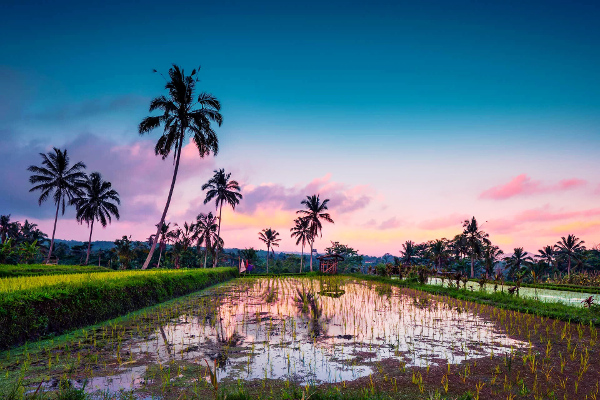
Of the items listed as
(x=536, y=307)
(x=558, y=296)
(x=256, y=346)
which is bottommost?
(x=256, y=346)

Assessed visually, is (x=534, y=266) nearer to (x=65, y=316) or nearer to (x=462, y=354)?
(x=462, y=354)

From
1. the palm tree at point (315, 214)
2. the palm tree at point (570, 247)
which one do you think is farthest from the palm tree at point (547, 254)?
the palm tree at point (315, 214)

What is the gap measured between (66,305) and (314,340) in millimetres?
6646

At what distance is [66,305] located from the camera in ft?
28.3

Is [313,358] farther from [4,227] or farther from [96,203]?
[4,227]

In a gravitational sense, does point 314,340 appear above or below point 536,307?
below

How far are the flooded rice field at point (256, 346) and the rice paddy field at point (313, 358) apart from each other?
0.08 ft

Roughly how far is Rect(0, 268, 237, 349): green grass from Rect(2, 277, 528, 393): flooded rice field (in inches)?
23.4

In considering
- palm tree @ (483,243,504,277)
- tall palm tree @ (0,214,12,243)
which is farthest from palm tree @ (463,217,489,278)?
tall palm tree @ (0,214,12,243)

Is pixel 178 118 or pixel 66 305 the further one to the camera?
pixel 178 118

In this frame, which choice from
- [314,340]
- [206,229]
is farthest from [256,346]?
[206,229]

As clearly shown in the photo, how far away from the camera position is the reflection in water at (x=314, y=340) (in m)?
6.11

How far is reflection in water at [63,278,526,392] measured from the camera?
6.11 meters

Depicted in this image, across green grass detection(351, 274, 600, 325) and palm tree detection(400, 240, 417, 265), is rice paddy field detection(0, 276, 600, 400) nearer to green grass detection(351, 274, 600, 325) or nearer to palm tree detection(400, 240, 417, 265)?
green grass detection(351, 274, 600, 325)
